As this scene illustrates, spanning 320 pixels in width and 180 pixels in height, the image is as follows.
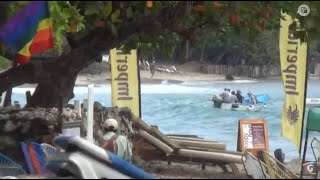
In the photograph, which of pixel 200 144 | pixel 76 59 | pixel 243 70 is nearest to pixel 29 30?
pixel 76 59

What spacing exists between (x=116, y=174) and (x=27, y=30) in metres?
3.26

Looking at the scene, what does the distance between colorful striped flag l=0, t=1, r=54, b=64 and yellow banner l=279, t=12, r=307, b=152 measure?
28.4 ft

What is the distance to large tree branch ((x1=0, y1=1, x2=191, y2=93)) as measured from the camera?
924cm

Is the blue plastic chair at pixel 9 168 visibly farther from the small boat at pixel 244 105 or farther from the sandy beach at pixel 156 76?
the sandy beach at pixel 156 76

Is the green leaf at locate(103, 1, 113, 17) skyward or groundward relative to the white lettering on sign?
skyward

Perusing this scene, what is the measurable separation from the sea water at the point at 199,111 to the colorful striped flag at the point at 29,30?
14.5 meters

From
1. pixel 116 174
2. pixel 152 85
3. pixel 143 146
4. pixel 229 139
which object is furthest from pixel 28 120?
pixel 152 85

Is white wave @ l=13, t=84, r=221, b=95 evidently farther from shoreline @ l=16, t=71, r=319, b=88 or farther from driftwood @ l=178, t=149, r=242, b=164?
driftwood @ l=178, t=149, r=242, b=164

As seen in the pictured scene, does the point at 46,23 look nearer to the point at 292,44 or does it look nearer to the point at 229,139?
the point at 292,44

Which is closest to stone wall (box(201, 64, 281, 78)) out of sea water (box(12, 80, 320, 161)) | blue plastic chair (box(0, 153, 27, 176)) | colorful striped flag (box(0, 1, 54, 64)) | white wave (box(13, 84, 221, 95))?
sea water (box(12, 80, 320, 161))

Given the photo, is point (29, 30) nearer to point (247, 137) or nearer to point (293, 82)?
point (293, 82)

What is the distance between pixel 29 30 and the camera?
7.83 metres

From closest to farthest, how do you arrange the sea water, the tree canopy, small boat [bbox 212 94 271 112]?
the tree canopy → the sea water → small boat [bbox 212 94 271 112]

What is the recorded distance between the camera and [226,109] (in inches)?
1448
